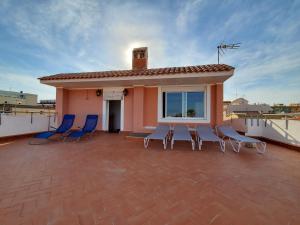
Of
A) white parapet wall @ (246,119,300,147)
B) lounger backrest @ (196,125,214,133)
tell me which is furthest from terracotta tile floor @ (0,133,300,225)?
lounger backrest @ (196,125,214,133)

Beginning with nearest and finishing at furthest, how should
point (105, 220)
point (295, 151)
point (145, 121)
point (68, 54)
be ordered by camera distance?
1. point (105, 220)
2. point (295, 151)
3. point (145, 121)
4. point (68, 54)

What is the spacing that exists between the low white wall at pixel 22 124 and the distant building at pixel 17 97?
66.1ft

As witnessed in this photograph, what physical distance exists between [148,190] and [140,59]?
391 inches

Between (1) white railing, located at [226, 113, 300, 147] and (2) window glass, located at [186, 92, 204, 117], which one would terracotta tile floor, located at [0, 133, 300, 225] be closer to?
(1) white railing, located at [226, 113, 300, 147]

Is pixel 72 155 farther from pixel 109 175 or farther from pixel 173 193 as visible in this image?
pixel 173 193

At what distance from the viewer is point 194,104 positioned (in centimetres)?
801

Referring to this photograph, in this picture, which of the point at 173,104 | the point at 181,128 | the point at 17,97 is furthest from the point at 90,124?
the point at 17,97

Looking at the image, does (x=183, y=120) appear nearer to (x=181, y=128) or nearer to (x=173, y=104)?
(x=181, y=128)

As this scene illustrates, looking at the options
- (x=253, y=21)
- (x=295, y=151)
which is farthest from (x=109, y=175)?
(x=253, y=21)

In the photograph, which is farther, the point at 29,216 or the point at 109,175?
the point at 109,175

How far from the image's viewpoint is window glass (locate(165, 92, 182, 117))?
8.13m

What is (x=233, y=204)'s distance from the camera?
221 cm

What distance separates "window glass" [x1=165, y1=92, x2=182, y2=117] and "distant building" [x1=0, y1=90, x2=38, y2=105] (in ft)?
86.9

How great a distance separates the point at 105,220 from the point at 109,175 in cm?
145
